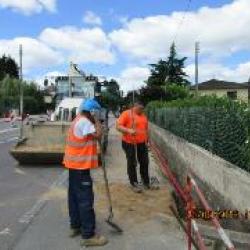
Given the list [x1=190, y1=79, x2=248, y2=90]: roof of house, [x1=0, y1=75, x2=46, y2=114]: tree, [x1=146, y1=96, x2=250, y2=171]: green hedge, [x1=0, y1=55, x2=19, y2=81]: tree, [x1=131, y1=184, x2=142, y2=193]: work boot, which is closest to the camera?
[x1=146, y1=96, x2=250, y2=171]: green hedge

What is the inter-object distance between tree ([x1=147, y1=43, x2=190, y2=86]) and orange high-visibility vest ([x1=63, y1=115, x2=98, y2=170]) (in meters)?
64.8

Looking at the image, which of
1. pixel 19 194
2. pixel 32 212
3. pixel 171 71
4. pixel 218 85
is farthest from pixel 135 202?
pixel 218 85

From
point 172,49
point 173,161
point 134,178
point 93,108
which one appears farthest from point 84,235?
point 172,49

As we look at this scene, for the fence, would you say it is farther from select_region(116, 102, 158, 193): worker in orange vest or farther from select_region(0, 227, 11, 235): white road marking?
select_region(0, 227, 11, 235): white road marking

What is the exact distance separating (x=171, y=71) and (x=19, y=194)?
7064 cm

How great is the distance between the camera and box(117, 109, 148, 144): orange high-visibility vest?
44.8ft

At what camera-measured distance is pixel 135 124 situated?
1371 centimetres

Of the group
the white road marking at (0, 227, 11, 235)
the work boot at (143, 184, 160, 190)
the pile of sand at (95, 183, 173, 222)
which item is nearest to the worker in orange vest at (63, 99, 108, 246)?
the white road marking at (0, 227, 11, 235)

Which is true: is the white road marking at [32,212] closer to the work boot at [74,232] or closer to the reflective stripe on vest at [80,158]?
the work boot at [74,232]

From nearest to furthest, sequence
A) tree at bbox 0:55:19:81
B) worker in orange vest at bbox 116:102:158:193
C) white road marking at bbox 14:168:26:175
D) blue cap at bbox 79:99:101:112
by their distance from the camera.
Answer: blue cap at bbox 79:99:101:112
worker in orange vest at bbox 116:102:158:193
white road marking at bbox 14:168:26:175
tree at bbox 0:55:19:81

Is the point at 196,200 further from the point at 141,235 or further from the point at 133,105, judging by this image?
the point at 133,105

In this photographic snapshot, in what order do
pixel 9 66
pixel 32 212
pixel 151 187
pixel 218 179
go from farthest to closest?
pixel 9 66 → pixel 151 187 → pixel 32 212 → pixel 218 179

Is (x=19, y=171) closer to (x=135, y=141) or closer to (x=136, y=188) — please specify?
(x=135, y=141)

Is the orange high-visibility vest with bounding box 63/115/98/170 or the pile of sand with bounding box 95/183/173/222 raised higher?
the orange high-visibility vest with bounding box 63/115/98/170
